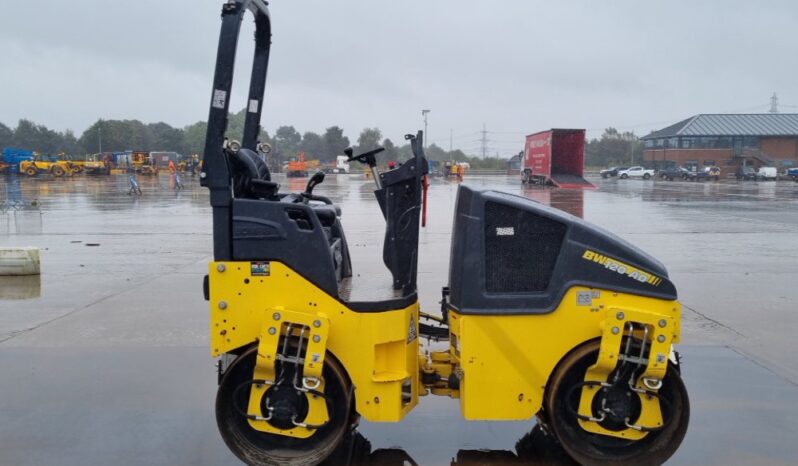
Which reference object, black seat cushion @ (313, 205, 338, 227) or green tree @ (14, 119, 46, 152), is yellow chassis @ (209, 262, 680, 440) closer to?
black seat cushion @ (313, 205, 338, 227)

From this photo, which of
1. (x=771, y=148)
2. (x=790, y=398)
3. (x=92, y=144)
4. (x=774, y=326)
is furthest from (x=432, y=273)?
(x=92, y=144)

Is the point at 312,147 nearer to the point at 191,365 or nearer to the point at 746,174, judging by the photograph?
the point at 746,174

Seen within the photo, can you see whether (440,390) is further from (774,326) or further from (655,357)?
(774,326)

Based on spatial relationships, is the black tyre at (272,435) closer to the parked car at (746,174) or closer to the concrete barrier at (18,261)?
the concrete barrier at (18,261)

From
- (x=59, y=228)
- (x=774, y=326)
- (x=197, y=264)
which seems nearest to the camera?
(x=774, y=326)

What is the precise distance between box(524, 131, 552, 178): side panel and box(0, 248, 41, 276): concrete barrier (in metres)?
31.0

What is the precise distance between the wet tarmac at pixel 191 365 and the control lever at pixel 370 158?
1.24 metres

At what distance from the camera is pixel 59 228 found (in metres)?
15.9

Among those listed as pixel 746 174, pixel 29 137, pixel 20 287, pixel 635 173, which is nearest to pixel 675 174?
pixel 635 173

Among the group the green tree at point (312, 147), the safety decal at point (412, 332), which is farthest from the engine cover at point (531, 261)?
the green tree at point (312, 147)

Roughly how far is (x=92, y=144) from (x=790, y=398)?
336ft

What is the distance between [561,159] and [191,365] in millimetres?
34786

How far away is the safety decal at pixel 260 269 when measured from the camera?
11.9 feet

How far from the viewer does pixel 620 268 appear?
3.67 metres
